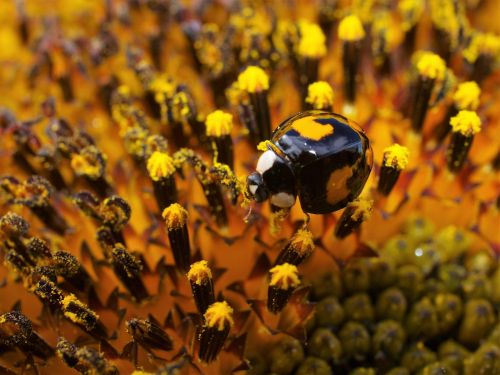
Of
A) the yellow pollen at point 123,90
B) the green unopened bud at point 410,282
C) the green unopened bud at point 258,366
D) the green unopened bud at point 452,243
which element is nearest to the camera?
the green unopened bud at point 258,366

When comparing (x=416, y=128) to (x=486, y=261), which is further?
(x=416, y=128)

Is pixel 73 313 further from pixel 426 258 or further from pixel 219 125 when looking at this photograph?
pixel 426 258

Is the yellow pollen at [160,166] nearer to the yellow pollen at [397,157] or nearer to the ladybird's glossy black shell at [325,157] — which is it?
the ladybird's glossy black shell at [325,157]

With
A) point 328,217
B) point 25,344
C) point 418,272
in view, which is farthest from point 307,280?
point 25,344

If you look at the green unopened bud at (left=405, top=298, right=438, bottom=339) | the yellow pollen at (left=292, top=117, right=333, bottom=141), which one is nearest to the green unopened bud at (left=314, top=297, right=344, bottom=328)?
the green unopened bud at (left=405, top=298, right=438, bottom=339)

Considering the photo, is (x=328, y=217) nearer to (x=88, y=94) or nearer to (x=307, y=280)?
(x=307, y=280)

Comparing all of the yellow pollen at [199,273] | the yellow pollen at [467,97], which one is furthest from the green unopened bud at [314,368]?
the yellow pollen at [467,97]

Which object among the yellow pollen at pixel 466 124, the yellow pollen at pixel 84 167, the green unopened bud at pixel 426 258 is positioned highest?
the yellow pollen at pixel 84 167
